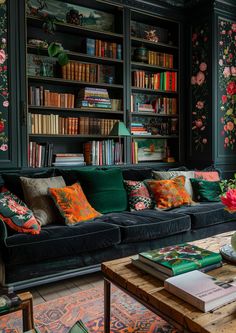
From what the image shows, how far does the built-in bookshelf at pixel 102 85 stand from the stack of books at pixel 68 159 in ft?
0.25

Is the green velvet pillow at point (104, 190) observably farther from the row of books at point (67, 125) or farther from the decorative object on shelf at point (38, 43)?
the decorative object on shelf at point (38, 43)

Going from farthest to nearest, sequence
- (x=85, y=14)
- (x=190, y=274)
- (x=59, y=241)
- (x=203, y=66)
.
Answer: (x=203, y=66), (x=85, y=14), (x=59, y=241), (x=190, y=274)

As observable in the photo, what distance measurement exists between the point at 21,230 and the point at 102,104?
6.38ft

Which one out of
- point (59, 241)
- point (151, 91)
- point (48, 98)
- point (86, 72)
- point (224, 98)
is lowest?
point (59, 241)

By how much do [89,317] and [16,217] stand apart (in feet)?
2.80

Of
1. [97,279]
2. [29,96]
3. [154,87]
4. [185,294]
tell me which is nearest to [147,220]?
[97,279]

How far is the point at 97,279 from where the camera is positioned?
2.63 m

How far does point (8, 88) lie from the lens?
10.4 ft

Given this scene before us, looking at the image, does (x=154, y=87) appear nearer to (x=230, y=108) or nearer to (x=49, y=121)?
(x=230, y=108)

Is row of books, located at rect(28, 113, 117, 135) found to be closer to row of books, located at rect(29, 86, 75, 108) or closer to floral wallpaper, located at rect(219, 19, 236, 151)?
row of books, located at rect(29, 86, 75, 108)

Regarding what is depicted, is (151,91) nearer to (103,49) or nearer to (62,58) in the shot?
(103,49)

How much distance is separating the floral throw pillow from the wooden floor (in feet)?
2.67

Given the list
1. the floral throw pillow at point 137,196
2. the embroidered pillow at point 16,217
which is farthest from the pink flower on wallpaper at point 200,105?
the embroidered pillow at point 16,217

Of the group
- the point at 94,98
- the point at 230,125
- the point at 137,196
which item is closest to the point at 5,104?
the point at 94,98
